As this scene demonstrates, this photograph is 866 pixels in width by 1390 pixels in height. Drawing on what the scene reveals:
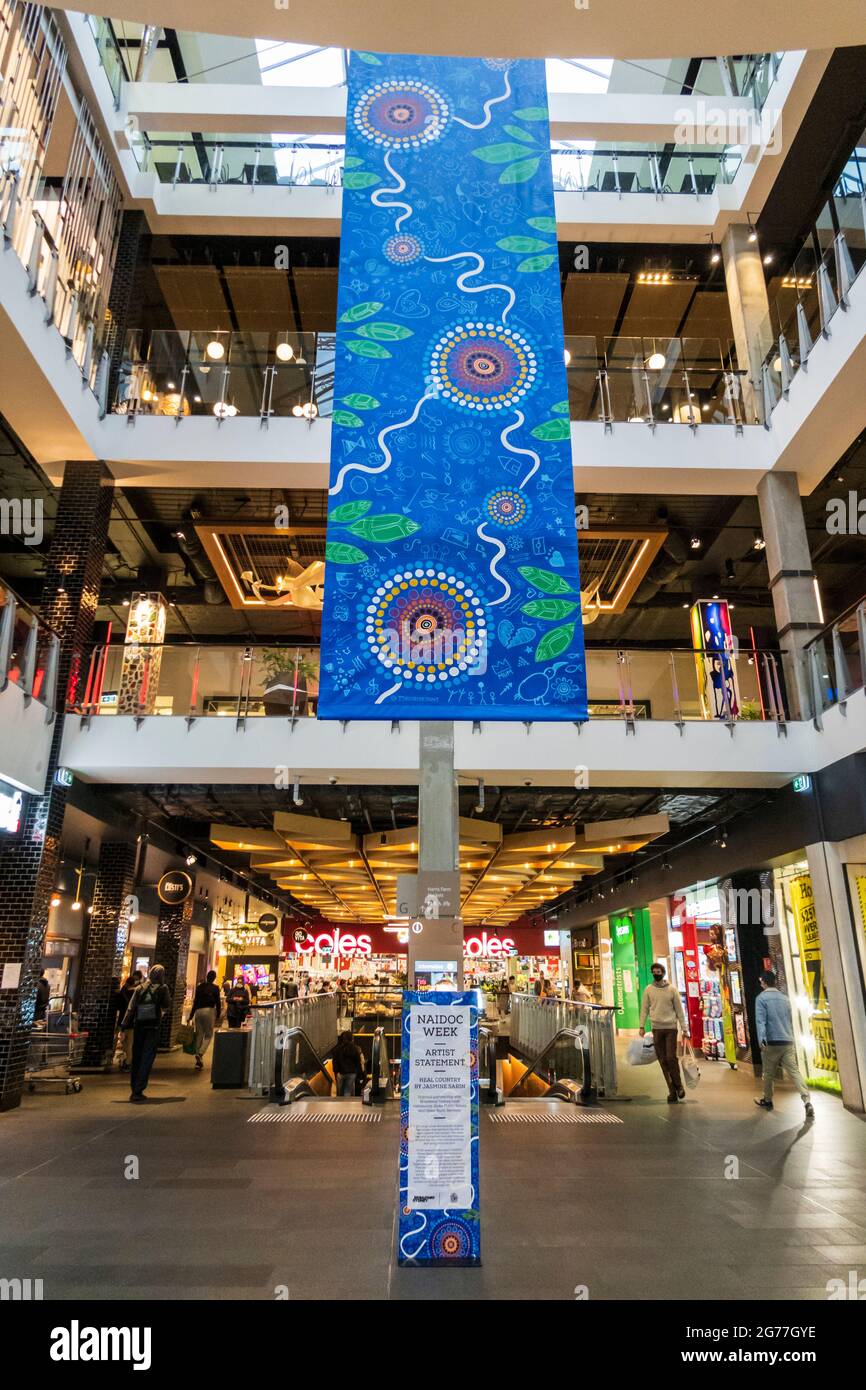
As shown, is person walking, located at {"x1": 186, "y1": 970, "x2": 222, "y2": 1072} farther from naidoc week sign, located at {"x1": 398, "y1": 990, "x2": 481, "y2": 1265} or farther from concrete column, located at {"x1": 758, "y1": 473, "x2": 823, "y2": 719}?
naidoc week sign, located at {"x1": 398, "y1": 990, "x2": 481, "y2": 1265}

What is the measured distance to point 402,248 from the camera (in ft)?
18.9

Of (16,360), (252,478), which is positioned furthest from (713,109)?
(16,360)

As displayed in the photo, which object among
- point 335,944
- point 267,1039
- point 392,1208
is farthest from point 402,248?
point 335,944

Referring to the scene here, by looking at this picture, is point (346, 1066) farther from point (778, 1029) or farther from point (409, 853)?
point (778, 1029)

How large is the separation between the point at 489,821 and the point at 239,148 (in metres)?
11.6

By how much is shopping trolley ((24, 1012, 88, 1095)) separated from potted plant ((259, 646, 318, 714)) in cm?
562

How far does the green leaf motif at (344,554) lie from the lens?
497 centimetres

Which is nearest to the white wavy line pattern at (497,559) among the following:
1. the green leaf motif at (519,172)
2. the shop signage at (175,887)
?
the green leaf motif at (519,172)

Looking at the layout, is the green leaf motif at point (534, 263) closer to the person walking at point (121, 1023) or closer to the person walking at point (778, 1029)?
the person walking at point (778, 1029)

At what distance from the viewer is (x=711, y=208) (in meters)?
12.9

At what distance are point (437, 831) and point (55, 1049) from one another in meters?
10.6

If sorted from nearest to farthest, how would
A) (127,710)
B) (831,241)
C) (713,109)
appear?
(831,241) → (127,710) → (713,109)

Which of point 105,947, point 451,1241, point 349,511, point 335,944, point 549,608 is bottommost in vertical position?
point 451,1241
